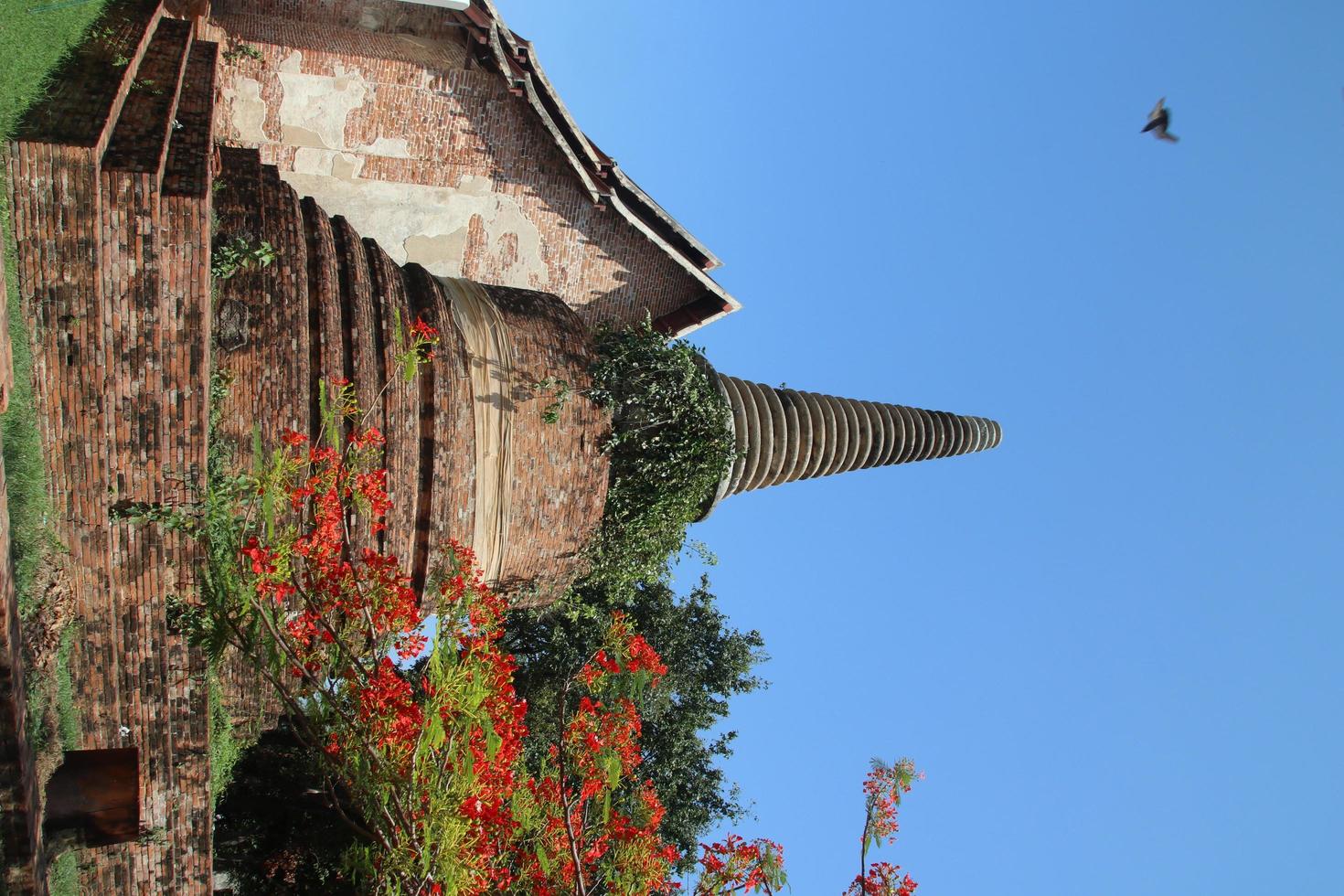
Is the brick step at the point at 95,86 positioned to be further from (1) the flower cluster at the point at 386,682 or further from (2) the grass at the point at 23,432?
(1) the flower cluster at the point at 386,682

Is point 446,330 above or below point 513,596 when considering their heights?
above

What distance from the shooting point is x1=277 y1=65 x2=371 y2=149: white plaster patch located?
487 inches

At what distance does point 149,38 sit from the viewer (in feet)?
32.2

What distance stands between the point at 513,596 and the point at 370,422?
276cm

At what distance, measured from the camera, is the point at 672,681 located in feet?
63.5

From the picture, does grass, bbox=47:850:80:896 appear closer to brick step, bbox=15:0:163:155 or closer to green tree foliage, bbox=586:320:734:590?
brick step, bbox=15:0:163:155

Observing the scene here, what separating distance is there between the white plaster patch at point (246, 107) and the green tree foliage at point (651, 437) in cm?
493

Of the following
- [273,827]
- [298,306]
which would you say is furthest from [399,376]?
[273,827]

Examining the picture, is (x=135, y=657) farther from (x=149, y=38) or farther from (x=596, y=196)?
(x=596, y=196)

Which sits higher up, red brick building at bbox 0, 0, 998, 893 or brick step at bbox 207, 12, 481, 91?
brick step at bbox 207, 12, 481, 91

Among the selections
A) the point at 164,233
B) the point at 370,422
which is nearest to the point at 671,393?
the point at 370,422

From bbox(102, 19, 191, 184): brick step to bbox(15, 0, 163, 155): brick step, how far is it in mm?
77

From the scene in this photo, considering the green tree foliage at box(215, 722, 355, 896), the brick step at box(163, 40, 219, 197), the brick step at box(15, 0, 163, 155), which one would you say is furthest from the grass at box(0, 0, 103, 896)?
the green tree foliage at box(215, 722, 355, 896)

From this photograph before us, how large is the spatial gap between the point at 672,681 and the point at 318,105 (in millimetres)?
11623
